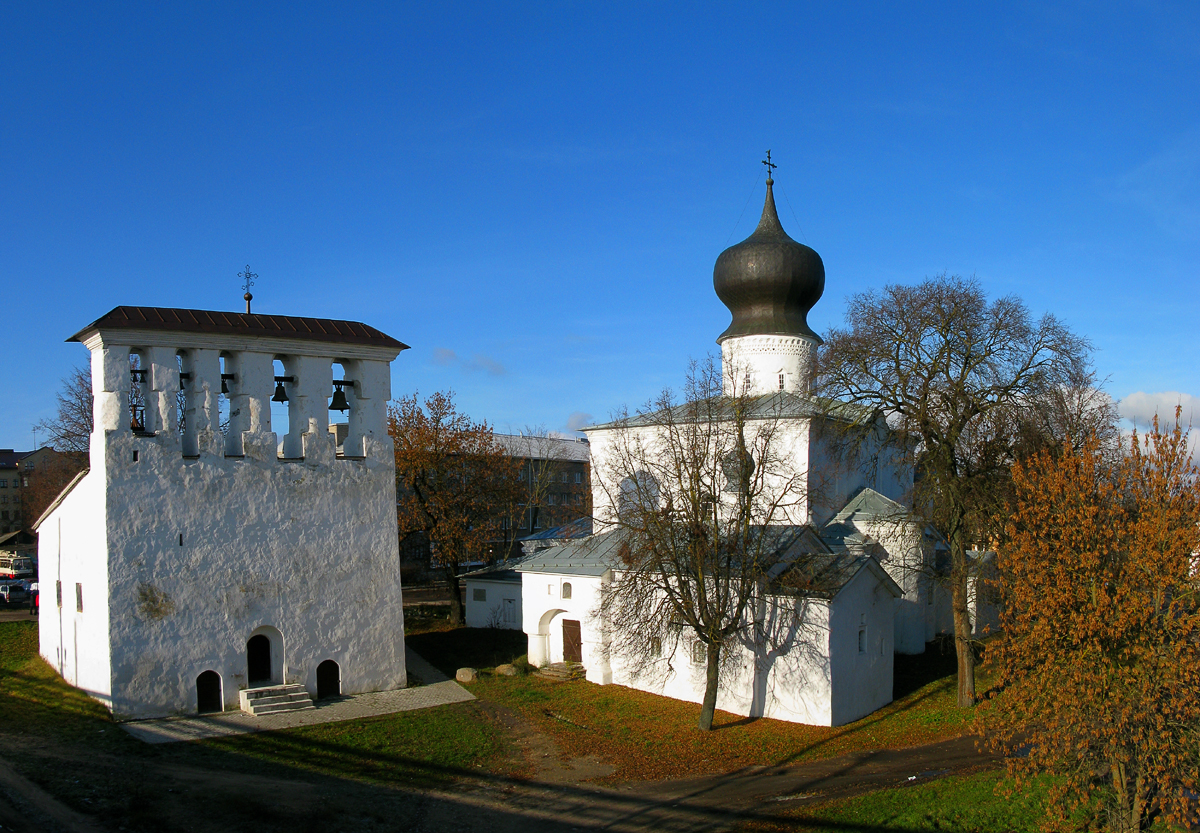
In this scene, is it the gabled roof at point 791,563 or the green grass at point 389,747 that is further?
→ the gabled roof at point 791,563

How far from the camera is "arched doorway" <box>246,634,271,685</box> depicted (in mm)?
18781

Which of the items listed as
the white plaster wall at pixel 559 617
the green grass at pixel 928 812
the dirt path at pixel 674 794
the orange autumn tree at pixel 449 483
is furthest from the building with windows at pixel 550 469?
the green grass at pixel 928 812

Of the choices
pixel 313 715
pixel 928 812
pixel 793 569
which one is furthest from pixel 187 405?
pixel 928 812

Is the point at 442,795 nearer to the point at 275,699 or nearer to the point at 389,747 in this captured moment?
the point at 389,747

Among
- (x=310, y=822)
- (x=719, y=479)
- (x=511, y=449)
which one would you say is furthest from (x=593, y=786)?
(x=511, y=449)

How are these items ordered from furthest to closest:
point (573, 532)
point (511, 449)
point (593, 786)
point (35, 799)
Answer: point (511, 449)
point (573, 532)
point (593, 786)
point (35, 799)

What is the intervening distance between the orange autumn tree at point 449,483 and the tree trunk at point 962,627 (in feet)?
53.0

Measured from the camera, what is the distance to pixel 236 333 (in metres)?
18.5

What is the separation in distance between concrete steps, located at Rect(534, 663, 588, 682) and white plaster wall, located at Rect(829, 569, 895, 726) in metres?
6.71

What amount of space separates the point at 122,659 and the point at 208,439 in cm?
467

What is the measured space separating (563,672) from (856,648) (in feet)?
24.5

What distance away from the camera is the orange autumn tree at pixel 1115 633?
10078mm

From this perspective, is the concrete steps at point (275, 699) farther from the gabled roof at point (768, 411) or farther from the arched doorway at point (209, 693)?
the gabled roof at point (768, 411)

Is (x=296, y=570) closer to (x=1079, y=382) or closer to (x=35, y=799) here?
(x=35, y=799)
